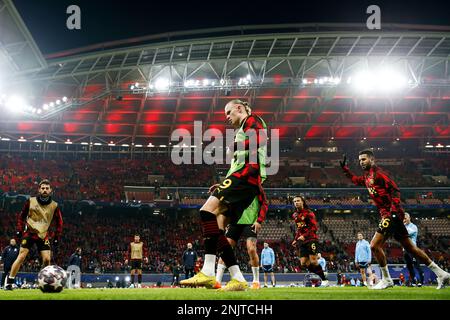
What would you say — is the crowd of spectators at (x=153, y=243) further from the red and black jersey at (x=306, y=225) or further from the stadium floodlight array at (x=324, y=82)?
the red and black jersey at (x=306, y=225)

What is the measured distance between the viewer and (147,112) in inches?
1540

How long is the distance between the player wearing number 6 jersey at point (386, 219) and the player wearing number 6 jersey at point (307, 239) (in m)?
2.95

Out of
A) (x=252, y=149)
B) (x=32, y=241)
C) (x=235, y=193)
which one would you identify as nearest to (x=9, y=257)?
(x=32, y=241)

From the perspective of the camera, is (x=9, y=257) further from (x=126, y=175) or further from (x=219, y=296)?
(x=126, y=175)

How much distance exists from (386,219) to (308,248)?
361cm

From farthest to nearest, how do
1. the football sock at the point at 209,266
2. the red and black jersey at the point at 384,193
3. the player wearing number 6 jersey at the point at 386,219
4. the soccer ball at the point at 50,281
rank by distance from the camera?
the red and black jersey at the point at 384,193 < the player wearing number 6 jersey at the point at 386,219 < the soccer ball at the point at 50,281 < the football sock at the point at 209,266

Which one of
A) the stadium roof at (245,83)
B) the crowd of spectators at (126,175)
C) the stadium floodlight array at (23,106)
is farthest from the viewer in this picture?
the crowd of spectators at (126,175)

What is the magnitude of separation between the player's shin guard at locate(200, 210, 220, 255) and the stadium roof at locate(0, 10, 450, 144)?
75.3 ft

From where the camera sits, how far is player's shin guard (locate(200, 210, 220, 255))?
5.43m

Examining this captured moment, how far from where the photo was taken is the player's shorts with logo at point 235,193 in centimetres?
550

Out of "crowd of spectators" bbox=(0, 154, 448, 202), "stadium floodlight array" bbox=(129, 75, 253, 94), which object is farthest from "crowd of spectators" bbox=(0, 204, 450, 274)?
"stadium floodlight array" bbox=(129, 75, 253, 94)

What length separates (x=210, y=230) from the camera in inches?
214

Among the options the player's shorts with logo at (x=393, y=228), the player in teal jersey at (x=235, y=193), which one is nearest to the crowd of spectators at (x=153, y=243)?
the player's shorts with logo at (x=393, y=228)

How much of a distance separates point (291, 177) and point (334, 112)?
9.28 metres
